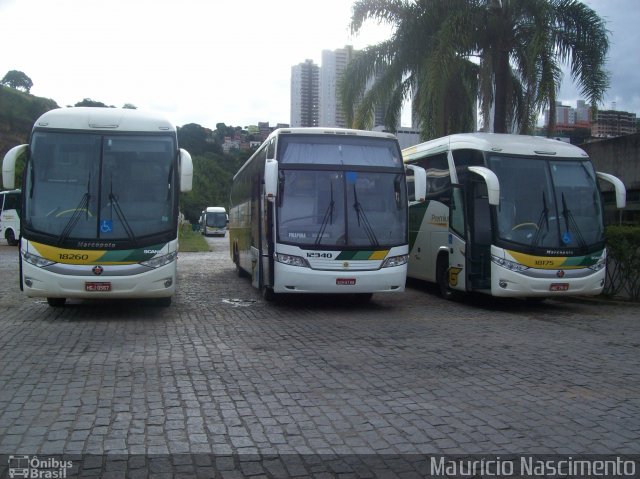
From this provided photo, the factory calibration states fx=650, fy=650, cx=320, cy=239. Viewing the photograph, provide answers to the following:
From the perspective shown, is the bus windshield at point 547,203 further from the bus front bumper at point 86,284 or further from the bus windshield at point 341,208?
the bus front bumper at point 86,284

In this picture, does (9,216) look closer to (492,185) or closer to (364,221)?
(364,221)

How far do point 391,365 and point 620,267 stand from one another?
325 inches

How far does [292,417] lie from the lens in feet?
17.2

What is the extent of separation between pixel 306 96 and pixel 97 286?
30385 mm

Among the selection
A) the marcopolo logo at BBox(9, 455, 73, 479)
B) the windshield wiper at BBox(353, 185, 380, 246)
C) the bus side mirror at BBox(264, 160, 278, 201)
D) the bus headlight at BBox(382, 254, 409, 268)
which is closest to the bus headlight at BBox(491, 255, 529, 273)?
the bus headlight at BBox(382, 254, 409, 268)

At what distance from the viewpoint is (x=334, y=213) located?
11445 millimetres

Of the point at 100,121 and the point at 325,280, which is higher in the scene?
the point at 100,121

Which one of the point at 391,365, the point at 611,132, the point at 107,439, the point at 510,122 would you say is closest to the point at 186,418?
the point at 107,439

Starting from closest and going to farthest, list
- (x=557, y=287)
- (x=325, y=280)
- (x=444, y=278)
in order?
(x=325, y=280) → (x=557, y=287) → (x=444, y=278)

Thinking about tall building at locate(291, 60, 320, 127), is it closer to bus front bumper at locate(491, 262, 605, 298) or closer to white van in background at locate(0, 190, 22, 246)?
white van in background at locate(0, 190, 22, 246)

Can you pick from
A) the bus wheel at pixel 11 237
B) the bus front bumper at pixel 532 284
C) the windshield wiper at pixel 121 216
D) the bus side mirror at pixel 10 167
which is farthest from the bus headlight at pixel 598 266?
the bus wheel at pixel 11 237

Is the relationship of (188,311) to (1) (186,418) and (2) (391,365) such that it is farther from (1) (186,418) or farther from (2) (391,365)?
(1) (186,418)

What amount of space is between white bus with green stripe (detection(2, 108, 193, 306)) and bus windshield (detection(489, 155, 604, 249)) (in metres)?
5.81

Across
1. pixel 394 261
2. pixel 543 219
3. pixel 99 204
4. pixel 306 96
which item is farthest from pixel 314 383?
pixel 306 96
